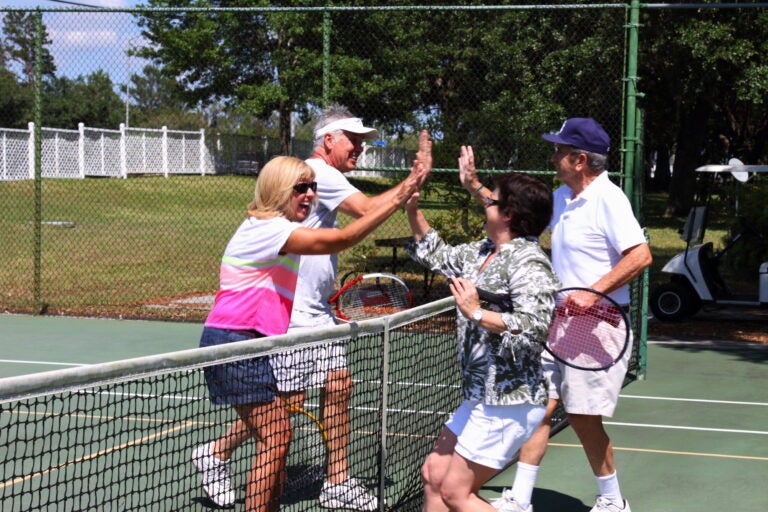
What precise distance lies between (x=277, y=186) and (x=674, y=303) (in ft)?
29.5

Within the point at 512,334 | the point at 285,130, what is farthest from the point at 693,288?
the point at 512,334

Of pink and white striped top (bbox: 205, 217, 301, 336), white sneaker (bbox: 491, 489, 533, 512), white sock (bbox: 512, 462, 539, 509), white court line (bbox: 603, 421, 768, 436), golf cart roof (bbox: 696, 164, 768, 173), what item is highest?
golf cart roof (bbox: 696, 164, 768, 173)

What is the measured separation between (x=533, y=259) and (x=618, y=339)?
3.50 feet

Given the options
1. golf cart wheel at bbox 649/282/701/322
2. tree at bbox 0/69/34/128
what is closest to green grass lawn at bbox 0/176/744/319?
golf cart wheel at bbox 649/282/701/322

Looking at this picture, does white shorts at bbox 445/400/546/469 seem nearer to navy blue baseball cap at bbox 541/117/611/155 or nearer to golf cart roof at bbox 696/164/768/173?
navy blue baseball cap at bbox 541/117/611/155

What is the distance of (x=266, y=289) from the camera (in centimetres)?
447

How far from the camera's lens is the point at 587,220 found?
16.3 ft

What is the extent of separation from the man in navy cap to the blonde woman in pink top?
44.6 inches

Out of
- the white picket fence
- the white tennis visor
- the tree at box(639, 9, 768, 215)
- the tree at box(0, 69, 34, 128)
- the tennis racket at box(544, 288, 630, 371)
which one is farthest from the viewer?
the tree at box(0, 69, 34, 128)

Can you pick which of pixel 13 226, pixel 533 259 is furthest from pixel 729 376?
pixel 13 226

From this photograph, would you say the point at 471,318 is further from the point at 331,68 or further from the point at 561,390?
the point at 331,68

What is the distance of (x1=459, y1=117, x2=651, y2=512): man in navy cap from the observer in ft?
15.8

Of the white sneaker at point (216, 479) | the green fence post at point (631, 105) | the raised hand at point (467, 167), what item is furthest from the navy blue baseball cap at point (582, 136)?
the green fence post at point (631, 105)

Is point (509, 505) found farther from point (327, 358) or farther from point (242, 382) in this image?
point (242, 382)
